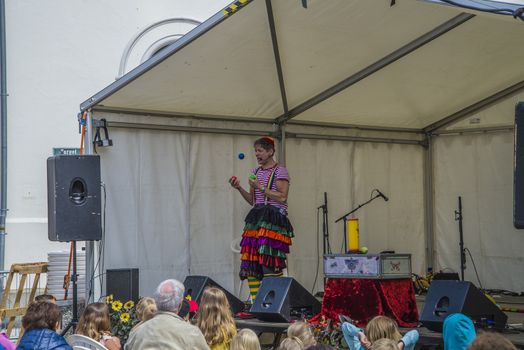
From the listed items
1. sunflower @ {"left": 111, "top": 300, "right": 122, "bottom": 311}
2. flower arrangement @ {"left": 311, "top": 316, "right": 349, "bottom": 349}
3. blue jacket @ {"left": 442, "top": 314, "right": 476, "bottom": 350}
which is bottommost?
flower arrangement @ {"left": 311, "top": 316, "right": 349, "bottom": 349}

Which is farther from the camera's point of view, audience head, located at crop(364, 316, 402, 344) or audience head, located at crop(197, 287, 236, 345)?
audience head, located at crop(197, 287, 236, 345)

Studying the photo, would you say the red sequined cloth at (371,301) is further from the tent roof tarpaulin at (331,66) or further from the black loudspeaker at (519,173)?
the black loudspeaker at (519,173)

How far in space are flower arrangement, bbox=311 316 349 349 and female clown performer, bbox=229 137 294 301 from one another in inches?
39.3

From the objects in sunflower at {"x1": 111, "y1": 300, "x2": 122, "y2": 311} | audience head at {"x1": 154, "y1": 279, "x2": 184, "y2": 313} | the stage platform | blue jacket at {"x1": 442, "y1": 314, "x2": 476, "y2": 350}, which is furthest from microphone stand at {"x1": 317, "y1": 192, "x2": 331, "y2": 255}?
audience head at {"x1": 154, "y1": 279, "x2": 184, "y2": 313}

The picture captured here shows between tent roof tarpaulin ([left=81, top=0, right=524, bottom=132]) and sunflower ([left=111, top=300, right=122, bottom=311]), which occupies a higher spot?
tent roof tarpaulin ([left=81, top=0, right=524, bottom=132])

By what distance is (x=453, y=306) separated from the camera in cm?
555

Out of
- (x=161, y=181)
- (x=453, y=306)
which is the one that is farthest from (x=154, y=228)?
(x=453, y=306)

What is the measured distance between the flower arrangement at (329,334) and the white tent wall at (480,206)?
3394mm

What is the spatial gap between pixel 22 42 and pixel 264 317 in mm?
6077

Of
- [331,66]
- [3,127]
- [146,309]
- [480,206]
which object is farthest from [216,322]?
[3,127]

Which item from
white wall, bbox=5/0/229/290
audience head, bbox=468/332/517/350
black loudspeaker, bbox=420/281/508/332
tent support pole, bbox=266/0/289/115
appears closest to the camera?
audience head, bbox=468/332/517/350

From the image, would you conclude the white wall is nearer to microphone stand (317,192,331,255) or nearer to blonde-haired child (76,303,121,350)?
microphone stand (317,192,331,255)

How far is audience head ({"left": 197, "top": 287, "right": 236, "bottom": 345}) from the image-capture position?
471 centimetres

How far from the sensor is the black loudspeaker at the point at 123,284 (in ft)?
23.9
